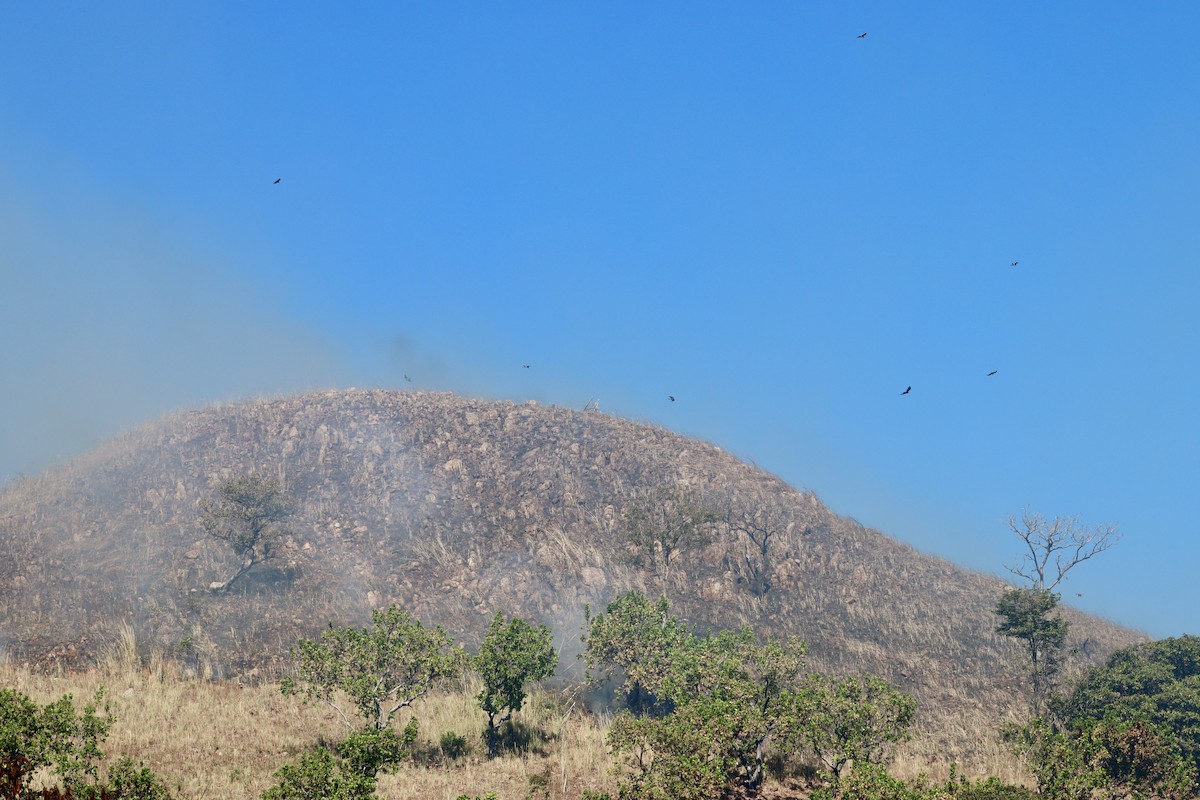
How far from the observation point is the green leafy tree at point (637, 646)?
163ft

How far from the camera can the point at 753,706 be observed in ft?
138

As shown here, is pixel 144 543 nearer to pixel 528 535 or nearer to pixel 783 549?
pixel 528 535

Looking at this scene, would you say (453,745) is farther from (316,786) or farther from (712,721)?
(316,786)

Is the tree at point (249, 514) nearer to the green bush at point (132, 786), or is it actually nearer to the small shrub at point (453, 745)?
the small shrub at point (453, 745)

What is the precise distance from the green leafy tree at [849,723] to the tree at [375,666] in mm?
17177

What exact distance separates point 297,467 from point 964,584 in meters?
67.1

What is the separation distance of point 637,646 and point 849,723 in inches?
555

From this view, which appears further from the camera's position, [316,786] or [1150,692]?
[1150,692]

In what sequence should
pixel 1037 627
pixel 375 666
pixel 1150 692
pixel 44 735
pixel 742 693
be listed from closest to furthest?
pixel 44 735 → pixel 742 693 → pixel 375 666 → pixel 1150 692 → pixel 1037 627

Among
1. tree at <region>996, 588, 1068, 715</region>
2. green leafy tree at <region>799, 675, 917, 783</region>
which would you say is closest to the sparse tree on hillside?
tree at <region>996, 588, 1068, 715</region>

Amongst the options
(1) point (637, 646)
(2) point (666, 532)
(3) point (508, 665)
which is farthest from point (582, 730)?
(2) point (666, 532)

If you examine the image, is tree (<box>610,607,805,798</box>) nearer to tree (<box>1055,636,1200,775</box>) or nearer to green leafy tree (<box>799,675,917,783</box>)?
green leafy tree (<box>799,675,917,783</box>)

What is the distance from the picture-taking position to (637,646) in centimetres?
5066

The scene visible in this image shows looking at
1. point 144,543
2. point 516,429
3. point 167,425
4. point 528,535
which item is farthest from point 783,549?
point 167,425
